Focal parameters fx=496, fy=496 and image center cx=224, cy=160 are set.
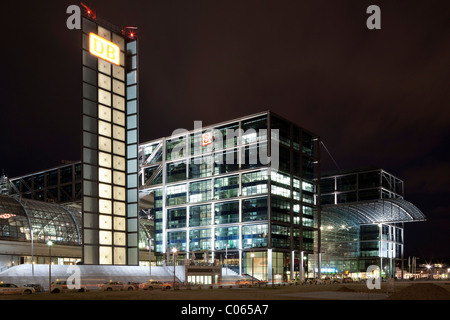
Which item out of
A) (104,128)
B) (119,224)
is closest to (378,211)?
(119,224)

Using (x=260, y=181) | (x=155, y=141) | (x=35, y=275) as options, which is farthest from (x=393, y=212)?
(x=35, y=275)

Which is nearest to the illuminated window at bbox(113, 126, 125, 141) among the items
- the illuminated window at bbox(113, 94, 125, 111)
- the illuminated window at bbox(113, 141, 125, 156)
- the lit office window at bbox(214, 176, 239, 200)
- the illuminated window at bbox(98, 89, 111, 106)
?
the illuminated window at bbox(113, 141, 125, 156)

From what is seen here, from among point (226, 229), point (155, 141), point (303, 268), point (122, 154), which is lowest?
point (303, 268)

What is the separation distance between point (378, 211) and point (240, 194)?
175 ft

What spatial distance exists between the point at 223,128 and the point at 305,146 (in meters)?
25.0

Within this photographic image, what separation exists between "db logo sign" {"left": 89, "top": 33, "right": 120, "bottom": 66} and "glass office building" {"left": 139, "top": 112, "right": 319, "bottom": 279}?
4716 centimetres

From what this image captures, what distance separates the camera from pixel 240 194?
13325 cm

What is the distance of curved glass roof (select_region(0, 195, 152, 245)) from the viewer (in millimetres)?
101438

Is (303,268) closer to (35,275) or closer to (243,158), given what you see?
(243,158)

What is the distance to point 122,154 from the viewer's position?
9669cm

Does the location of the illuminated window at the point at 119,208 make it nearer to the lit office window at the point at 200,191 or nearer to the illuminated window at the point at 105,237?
the illuminated window at the point at 105,237

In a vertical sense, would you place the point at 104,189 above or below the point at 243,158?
below

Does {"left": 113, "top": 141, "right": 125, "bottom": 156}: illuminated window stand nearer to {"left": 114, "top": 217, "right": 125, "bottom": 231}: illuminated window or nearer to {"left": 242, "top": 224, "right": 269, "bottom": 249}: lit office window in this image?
{"left": 114, "top": 217, "right": 125, "bottom": 231}: illuminated window

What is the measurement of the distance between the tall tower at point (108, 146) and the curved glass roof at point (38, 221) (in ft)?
62.3
